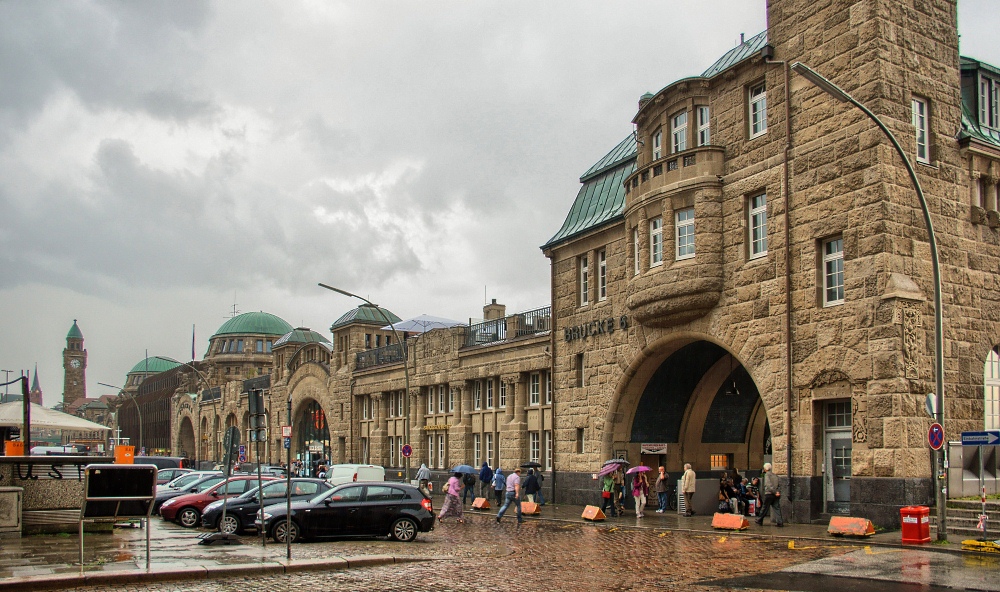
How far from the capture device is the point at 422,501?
869 inches

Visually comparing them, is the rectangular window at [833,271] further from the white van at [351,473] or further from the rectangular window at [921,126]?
the white van at [351,473]

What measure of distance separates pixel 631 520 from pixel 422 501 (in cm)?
806

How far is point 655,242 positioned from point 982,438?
37.7ft

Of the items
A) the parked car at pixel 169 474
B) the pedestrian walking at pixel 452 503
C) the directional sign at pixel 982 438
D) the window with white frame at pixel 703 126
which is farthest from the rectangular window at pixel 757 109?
the parked car at pixel 169 474

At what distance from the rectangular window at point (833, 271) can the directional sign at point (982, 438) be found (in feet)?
15.6

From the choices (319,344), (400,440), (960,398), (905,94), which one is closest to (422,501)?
(960,398)

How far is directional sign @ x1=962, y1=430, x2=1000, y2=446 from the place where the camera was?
62.4 ft

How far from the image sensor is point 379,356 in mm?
52375

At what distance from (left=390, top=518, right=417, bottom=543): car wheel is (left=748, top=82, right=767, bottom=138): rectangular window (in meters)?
13.4

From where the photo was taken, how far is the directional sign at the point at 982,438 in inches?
749

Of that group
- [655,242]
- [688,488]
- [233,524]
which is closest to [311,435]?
[688,488]

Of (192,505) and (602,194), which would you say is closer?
(192,505)

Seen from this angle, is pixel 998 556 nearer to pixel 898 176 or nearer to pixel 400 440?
pixel 898 176

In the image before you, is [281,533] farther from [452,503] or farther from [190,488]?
[190,488]
